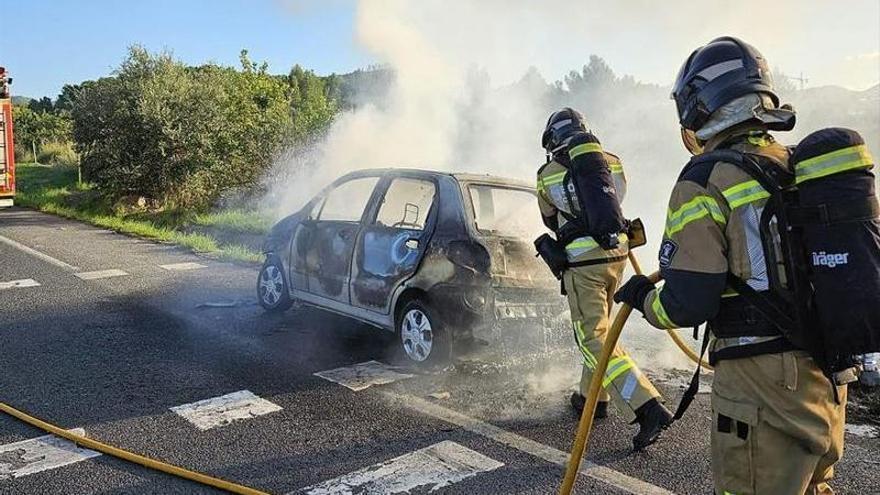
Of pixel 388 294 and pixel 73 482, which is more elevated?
pixel 388 294

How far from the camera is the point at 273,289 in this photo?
7.04 metres

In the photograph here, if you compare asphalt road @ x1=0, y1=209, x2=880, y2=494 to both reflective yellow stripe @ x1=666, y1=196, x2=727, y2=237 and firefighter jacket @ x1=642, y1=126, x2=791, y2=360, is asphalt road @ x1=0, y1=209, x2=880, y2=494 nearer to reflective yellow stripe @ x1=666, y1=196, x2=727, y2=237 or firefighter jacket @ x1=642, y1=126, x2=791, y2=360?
firefighter jacket @ x1=642, y1=126, x2=791, y2=360

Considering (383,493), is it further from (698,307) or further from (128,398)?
(128,398)

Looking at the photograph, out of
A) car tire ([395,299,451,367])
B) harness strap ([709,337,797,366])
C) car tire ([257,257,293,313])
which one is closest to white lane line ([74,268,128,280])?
car tire ([257,257,293,313])

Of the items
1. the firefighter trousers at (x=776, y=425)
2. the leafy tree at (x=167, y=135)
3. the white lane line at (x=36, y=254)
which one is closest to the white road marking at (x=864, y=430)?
the firefighter trousers at (x=776, y=425)

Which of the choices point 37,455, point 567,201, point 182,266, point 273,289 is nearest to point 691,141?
point 567,201

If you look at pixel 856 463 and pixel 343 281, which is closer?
pixel 856 463

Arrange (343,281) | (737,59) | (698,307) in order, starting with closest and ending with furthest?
(698,307) < (737,59) < (343,281)

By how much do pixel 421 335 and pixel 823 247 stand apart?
3.63 m

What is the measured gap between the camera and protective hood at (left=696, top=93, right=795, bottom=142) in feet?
7.20

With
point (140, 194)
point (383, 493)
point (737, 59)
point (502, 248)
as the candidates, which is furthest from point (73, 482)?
point (140, 194)

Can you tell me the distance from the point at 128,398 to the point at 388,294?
2.00 metres

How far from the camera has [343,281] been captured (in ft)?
19.9

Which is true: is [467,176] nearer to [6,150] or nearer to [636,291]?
[636,291]
